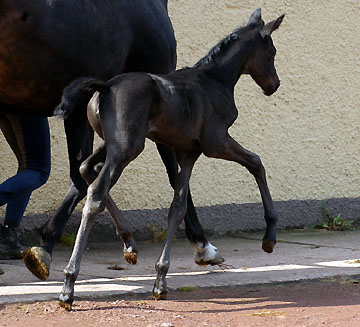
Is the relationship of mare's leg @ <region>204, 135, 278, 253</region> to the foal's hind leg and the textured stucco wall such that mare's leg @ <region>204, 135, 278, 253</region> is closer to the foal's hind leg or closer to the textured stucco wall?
the foal's hind leg

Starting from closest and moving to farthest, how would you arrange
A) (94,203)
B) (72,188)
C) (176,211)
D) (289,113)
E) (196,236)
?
(94,203) → (176,211) → (72,188) → (196,236) → (289,113)

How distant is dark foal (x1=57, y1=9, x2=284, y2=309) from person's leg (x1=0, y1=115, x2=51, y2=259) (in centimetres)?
99

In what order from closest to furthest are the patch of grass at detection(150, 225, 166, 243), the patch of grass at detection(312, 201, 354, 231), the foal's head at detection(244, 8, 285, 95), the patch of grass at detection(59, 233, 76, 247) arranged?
the foal's head at detection(244, 8, 285, 95) < the patch of grass at detection(59, 233, 76, 247) < the patch of grass at detection(150, 225, 166, 243) < the patch of grass at detection(312, 201, 354, 231)

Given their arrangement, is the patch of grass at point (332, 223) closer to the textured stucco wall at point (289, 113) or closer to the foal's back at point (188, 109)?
the textured stucco wall at point (289, 113)

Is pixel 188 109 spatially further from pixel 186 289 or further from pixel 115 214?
pixel 186 289

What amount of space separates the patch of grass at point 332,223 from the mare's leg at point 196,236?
2.38 metres

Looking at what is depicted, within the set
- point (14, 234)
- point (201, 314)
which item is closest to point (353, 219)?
point (14, 234)

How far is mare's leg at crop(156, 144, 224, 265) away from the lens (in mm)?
4777

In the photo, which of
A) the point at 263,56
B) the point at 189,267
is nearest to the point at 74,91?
the point at 263,56

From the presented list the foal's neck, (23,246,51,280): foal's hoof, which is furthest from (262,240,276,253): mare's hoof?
(23,246,51,280): foal's hoof

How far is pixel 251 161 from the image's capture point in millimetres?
4285

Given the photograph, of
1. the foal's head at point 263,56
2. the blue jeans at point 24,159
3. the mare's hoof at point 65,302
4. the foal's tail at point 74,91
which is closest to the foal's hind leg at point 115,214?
the foal's tail at point 74,91

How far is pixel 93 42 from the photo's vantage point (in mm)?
4363

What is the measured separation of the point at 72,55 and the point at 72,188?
82 centimetres
